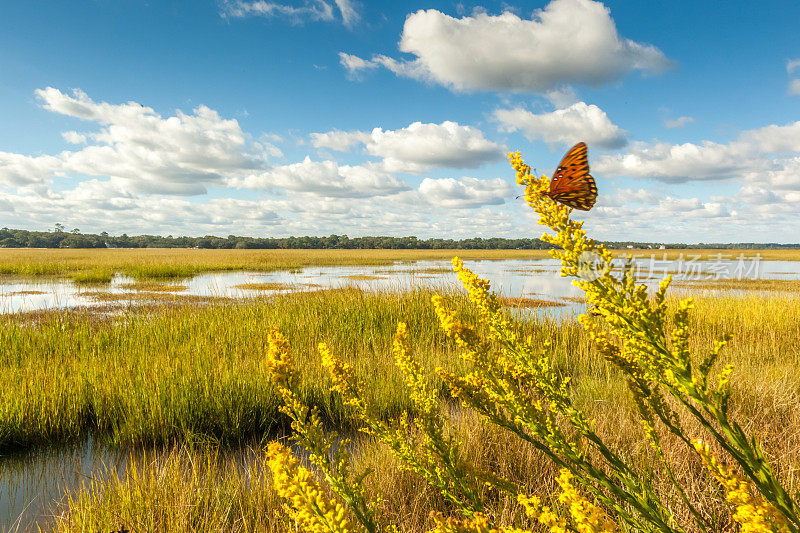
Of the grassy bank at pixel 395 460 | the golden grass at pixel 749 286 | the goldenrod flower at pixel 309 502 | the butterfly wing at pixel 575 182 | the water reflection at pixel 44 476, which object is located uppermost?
the butterfly wing at pixel 575 182

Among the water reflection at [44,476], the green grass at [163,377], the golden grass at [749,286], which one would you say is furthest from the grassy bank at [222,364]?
the golden grass at [749,286]

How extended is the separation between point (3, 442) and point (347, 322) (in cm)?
610

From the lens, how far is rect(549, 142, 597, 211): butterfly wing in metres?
1.21

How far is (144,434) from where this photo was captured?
4973 mm

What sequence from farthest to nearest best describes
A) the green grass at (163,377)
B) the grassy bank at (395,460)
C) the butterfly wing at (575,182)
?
the green grass at (163,377), the grassy bank at (395,460), the butterfly wing at (575,182)

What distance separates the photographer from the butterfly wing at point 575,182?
3.96ft

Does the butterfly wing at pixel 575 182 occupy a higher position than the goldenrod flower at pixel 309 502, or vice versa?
the butterfly wing at pixel 575 182

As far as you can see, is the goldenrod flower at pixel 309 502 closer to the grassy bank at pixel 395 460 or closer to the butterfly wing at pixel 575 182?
the butterfly wing at pixel 575 182

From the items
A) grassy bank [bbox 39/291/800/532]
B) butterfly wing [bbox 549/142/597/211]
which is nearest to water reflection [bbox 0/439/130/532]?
grassy bank [bbox 39/291/800/532]

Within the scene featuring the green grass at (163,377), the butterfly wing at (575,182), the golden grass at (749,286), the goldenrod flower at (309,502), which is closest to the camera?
the goldenrod flower at (309,502)

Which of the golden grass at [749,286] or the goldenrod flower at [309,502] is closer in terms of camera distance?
the goldenrod flower at [309,502]

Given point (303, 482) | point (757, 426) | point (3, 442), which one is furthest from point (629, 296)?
point (3, 442)

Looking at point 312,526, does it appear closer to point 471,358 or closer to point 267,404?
point 471,358

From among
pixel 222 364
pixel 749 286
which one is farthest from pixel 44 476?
pixel 749 286
